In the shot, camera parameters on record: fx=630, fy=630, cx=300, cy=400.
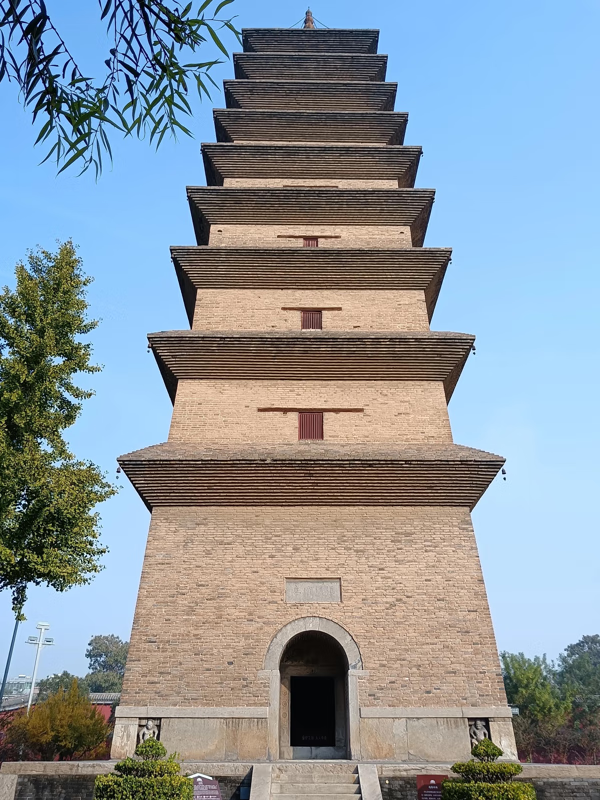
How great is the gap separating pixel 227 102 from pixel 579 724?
1216 inches

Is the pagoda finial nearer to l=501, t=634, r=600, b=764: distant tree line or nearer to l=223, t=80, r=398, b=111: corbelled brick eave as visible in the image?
l=223, t=80, r=398, b=111: corbelled brick eave

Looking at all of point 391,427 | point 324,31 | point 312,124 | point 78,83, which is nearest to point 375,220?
point 312,124

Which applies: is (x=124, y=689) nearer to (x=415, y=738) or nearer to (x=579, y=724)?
(x=415, y=738)

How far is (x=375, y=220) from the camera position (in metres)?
15.0

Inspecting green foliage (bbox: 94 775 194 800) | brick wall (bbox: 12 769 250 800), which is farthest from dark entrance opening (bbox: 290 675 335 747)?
green foliage (bbox: 94 775 194 800)

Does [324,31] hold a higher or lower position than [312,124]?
higher

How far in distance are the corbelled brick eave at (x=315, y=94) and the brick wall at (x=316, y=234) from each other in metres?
5.47

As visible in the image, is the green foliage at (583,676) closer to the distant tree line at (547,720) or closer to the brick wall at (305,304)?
the distant tree line at (547,720)

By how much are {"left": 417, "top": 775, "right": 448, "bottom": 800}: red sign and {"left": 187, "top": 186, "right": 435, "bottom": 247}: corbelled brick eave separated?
37.1ft

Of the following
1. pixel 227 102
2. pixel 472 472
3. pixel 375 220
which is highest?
pixel 227 102

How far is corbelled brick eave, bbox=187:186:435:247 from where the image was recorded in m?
14.8

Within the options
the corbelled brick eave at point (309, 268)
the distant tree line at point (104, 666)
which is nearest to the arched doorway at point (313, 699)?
the corbelled brick eave at point (309, 268)

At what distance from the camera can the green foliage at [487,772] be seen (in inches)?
290

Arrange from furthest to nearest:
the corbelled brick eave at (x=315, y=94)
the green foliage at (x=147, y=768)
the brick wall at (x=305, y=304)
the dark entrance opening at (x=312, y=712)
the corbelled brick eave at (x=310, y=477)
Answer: the corbelled brick eave at (x=315, y=94), the brick wall at (x=305, y=304), the dark entrance opening at (x=312, y=712), the corbelled brick eave at (x=310, y=477), the green foliage at (x=147, y=768)
